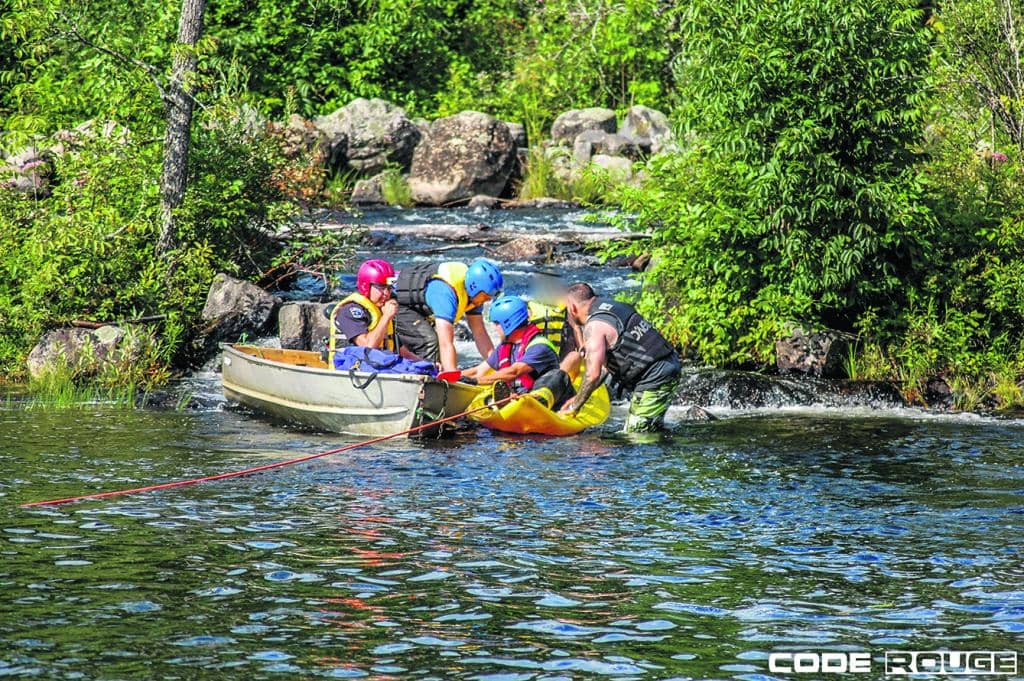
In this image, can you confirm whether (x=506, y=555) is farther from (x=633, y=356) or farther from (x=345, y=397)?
(x=633, y=356)

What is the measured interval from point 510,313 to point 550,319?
0.56 metres

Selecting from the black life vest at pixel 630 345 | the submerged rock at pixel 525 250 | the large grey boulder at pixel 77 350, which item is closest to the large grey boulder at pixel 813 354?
the black life vest at pixel 630 345

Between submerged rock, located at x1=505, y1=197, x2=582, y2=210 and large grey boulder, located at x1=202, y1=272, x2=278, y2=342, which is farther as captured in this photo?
submerged rock, located at x1=505, y1=197, x2=582, y2=210

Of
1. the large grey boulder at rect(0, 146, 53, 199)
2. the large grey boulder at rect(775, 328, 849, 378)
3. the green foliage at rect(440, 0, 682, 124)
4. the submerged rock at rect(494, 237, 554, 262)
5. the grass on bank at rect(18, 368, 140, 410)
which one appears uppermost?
the green foliage at rect(440, 0, 682, 124)

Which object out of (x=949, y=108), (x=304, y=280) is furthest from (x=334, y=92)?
(x=949, y=108)

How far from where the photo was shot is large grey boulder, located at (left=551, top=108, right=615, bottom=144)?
3030 cm

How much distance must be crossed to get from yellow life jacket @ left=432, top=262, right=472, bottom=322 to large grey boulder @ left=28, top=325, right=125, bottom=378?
16.6 ft

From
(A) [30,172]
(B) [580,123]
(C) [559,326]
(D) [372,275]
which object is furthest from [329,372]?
(B) [580,123]

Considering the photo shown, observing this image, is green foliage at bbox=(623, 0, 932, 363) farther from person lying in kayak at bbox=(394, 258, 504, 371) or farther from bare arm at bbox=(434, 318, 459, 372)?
bare arm at bbox=(434, 318, 459, 372)

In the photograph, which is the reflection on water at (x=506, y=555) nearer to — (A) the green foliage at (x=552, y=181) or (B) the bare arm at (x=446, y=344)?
(B) the bare arm at (x=446, y=344)

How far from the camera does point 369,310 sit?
14.1 m

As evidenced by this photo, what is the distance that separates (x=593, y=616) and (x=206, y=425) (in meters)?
7.91

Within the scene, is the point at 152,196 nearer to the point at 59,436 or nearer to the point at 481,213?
the point at 59,436

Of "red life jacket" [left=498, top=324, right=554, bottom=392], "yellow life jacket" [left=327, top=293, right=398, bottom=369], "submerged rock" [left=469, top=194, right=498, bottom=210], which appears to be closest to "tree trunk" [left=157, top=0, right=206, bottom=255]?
"yellow life jacket" [left=327, top=293, right=398, bottom=369]
